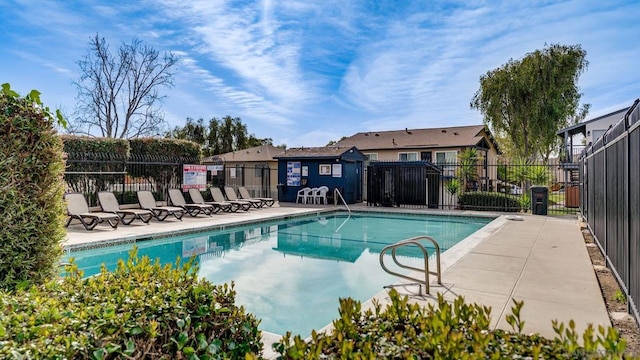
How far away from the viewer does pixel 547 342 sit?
1.73 meters

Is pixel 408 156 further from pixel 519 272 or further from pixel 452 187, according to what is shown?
pixel 519 272

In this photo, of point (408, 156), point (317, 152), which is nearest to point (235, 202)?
point (317, 152)

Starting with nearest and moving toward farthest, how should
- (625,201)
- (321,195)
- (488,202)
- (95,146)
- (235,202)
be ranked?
(625,201)
(95,146)
(235,202)
(488,202)
(321,195)

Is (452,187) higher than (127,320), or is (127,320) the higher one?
(452,187)

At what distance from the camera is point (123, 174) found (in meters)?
13.7

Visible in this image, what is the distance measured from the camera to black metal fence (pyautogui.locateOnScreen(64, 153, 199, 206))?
495 inches

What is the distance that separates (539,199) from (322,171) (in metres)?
9.30

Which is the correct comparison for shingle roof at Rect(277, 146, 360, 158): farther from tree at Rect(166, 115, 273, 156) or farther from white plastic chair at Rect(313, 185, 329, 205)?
tree at Rect(166, 115, 273, 156)

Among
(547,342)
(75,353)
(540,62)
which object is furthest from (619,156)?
(540,62)

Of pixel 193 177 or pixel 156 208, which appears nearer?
pixel 156 208

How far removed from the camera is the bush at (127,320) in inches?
67.3

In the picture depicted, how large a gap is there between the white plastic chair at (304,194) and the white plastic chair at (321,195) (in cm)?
46

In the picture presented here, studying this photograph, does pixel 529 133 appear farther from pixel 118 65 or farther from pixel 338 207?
pixel 118 65

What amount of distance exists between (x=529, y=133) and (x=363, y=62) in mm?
14357
